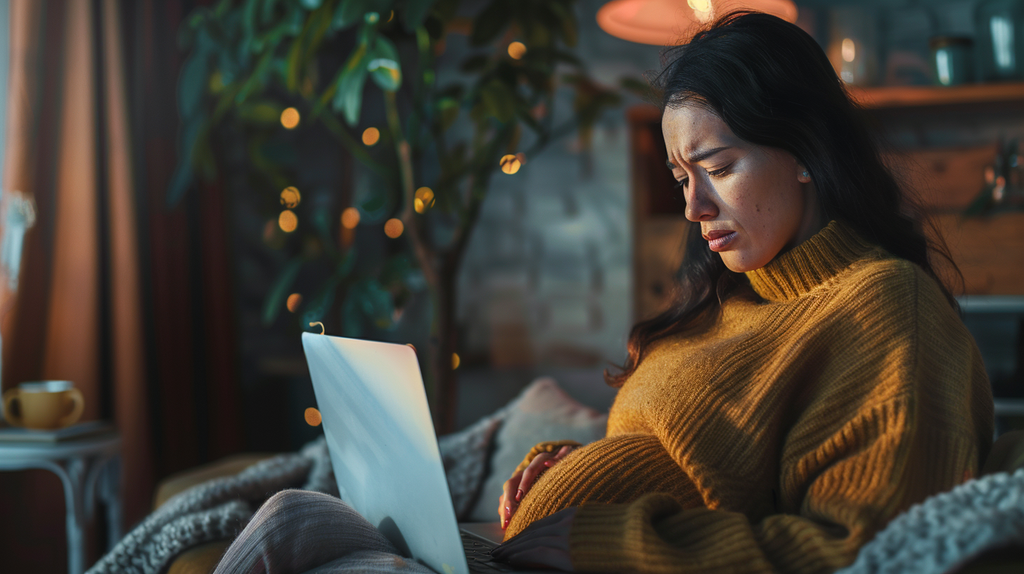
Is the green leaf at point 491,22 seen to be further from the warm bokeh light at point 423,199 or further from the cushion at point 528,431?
the cushion at point 528,431

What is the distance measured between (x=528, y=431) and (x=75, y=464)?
84 centimetres

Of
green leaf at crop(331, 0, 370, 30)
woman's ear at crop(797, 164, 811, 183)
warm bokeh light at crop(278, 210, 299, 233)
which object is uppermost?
green leaf at crop(331, 0, 370, 30)

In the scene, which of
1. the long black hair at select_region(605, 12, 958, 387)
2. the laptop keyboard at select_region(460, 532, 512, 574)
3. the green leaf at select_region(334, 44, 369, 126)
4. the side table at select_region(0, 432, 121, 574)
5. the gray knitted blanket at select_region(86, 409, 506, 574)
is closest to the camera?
the laptop keyboard at select_region(460, 532, 512, 574)

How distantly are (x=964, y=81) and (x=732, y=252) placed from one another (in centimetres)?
160

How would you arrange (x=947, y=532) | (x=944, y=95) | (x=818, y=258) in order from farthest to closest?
1. (x=944, y=95)
2. (x=818, y=258)
3. (x=947, y=532)

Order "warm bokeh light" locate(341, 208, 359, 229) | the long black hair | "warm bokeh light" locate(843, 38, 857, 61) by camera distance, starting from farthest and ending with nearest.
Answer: "warm bokeh light" locate(341, 208, 359, 229)
"warm bokeh light" locate(843, 38, 857, 61)
the long black hair

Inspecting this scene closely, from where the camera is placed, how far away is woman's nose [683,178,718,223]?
2.96 feet

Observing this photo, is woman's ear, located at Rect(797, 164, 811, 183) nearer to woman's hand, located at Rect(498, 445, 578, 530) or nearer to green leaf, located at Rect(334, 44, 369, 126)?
woman's hand, located at Rect(498, 445, 578, 530)

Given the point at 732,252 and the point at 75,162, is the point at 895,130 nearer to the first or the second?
the point at 732,252

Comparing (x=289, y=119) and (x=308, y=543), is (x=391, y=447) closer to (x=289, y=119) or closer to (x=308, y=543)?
(x=308, y=543)

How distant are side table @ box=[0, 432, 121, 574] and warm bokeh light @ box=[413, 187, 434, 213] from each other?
2.58ft

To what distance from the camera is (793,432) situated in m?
0.78

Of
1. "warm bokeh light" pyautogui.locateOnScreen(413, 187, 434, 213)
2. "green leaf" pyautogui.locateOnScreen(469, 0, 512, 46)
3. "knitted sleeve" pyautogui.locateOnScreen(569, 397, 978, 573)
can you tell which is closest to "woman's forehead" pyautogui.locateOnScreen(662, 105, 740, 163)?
"knitted sleeve" pyautogui.locateOnScreen(569, 397, 978, 573)

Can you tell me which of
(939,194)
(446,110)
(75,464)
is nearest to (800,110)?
(446,110)
